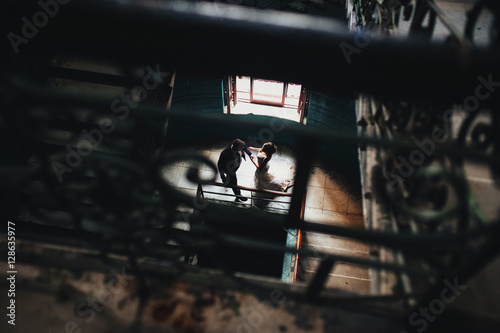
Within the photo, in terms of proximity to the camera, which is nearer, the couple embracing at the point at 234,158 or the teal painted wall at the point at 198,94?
the couple embracing at the point at 234,158

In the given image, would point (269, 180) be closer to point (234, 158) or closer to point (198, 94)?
point (234, 158)

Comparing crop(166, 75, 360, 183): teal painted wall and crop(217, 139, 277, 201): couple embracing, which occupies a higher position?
crop(166, 75, 360, 183): teal painted wall

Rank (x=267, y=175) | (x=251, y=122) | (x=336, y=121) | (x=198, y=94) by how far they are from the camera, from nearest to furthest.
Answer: (x=251, y=122) → (x=267, y=175) → (x=336, y=121) → (x=198, y=94)

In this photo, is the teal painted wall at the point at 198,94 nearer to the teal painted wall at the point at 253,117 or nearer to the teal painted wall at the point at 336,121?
the teal painted wall at the point at 253,117

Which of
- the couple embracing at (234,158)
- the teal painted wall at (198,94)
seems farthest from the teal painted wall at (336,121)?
the teal painted wall at (198,94)

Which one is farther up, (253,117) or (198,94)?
(253,117)

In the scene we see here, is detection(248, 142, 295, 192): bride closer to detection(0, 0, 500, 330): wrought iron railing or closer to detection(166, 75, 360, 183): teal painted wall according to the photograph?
detection(166, 75, 360, 183): teal painted wall

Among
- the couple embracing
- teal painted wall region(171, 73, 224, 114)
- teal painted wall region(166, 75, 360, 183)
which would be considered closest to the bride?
the couple embracing

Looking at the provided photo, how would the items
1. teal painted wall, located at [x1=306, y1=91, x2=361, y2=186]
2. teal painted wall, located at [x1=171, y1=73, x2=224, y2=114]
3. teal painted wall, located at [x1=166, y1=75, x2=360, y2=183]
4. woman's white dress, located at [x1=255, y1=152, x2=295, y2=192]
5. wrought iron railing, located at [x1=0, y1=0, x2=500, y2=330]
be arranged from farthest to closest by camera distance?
teal painted wall, located at [x1=171, y1=73, x2=224, y2=114], teal painted wall, located at [x1=166, y1=75, x2=360, y2=183], teal painted wall, located at [x1=306, y1=91, x2=361, y2=186], woman's white dress, located at [x1=255, y1=152, x2=295, y2=192], wrought iron railing, located at [x1=0, y1=0, x2=500, y2=330]

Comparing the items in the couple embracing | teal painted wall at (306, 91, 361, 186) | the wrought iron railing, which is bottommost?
the wrought iron railing

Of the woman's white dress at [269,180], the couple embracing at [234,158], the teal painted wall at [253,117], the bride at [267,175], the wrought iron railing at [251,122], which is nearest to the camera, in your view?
the wrought iron railing at [251,122]

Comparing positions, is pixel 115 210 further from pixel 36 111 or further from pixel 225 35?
pixel 225 35

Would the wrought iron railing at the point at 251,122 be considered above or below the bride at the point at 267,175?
below

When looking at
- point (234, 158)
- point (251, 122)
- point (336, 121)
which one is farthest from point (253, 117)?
point (251, 122)
